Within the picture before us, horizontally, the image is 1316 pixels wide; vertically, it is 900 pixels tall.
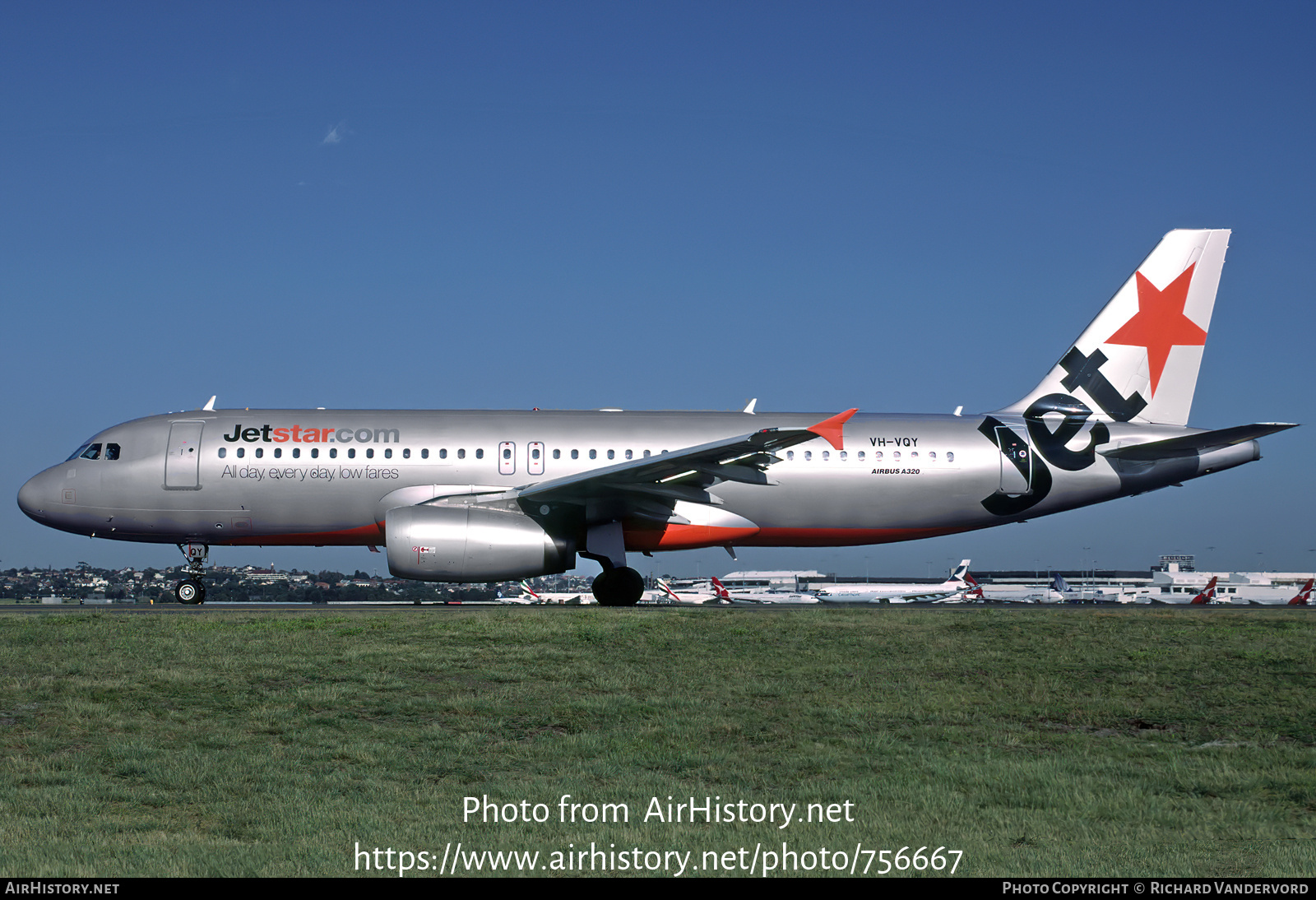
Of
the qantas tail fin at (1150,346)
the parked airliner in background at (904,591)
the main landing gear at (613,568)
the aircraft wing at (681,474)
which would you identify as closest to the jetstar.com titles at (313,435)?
the aircraft wing at (681,474)

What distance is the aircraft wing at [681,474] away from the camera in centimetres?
1908

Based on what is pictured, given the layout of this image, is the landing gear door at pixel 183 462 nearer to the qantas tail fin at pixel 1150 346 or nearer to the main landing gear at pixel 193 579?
the main landing gear at pixel 193 579

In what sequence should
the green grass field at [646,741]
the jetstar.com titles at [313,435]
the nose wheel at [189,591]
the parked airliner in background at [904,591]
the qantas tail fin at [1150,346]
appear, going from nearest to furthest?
1. the green grass field at [646,741]
2. the jetstar.com titles at [313,435]
3. the nose wheel at [189,591]
4. the qantas tail fin at [1150,346]
5. the parked airliner in background at [904,591]

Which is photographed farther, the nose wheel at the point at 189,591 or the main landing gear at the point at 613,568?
the nose wheel at the point at 189,591

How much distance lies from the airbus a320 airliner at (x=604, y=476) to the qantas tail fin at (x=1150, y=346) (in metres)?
0.75

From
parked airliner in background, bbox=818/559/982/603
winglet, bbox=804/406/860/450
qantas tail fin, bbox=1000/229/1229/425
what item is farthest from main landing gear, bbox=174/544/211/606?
parked airliner in background, bbox=818/559/982/603

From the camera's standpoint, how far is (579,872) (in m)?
5.99

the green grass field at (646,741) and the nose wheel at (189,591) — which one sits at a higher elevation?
the nose wheel at (189,591)

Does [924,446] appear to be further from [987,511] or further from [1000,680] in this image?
[1000,680]

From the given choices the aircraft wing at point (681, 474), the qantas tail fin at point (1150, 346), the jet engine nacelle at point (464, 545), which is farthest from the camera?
the qantas tail fin at point (1150, 346)

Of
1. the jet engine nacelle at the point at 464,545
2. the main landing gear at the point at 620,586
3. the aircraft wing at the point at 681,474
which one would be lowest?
the main landing gear at the point at 620,586

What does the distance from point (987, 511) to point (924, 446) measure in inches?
75.3

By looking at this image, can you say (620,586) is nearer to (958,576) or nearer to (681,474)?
(681,474)

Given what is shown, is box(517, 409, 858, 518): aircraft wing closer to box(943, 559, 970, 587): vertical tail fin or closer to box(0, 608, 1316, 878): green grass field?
box(0, 608, 1316, 878): green grass field
